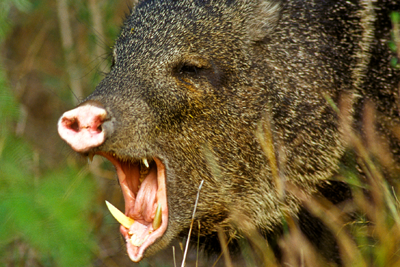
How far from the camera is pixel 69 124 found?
2.38 meters

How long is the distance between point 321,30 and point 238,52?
577 millimetres

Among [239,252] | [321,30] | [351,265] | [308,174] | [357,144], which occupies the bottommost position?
[239,252]

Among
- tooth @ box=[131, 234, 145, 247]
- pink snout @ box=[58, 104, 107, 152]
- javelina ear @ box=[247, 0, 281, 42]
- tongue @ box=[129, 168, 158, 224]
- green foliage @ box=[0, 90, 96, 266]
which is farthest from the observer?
javelina ear @ box=[247, 0, 281, 42]

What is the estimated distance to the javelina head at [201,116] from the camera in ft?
8.96

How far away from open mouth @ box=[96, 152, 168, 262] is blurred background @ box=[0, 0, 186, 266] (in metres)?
0.18

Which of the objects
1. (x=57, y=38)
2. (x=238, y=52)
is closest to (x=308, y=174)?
(x=238, y=52)

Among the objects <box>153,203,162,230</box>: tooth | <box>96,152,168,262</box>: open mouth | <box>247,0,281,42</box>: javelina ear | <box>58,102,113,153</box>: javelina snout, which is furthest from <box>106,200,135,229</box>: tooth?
<box>247,0,281,42</box>: javelina ear

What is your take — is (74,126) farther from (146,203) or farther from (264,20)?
(264,20)

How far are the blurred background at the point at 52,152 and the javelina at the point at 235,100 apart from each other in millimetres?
335

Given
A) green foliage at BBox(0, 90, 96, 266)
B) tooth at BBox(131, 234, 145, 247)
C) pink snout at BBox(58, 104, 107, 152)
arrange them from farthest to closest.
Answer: tooth at BBox(131, 234, 145, 247)
green foliage at BBox(0, 90, 96, 266)
pink snout at BBox(58, 104, 107, 152)

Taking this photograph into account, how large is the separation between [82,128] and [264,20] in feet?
4.65

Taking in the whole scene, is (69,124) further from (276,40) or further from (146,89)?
(276,40)

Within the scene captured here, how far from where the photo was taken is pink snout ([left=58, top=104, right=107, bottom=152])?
2.34 m

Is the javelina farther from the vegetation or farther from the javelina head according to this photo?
the vegetation
